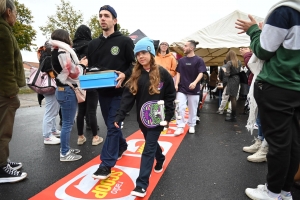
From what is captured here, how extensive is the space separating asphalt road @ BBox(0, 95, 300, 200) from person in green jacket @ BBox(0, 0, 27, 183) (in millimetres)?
239

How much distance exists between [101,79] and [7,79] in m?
1.02

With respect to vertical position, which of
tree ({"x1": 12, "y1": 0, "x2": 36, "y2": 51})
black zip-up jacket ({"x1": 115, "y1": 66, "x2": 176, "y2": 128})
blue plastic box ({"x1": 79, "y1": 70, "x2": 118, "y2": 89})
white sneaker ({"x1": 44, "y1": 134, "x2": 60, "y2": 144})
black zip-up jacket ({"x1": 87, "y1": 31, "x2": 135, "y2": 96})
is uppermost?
tree ({"x1": 12, "y1": 0, "x2": 36, "y2": 51})

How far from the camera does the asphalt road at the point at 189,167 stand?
7.60 ft

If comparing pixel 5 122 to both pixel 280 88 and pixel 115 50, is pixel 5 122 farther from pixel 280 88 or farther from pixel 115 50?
pixel 280 88

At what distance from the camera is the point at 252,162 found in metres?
3.12

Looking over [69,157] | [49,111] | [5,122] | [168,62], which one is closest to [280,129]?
[69,157]

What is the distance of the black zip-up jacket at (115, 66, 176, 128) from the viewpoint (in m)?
2.38

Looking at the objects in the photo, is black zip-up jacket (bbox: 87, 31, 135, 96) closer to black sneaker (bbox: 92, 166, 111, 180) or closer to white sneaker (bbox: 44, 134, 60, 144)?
black sneaker (bbox: 92, 166, 111, 180)

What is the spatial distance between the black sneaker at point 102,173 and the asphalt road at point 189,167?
56 cm

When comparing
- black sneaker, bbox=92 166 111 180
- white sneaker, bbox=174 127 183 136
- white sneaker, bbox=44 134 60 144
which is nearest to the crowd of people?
black sneaker, bbox=92 166 111 180

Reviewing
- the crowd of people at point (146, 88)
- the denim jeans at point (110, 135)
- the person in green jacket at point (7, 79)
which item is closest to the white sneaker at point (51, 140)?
the crowd of people at point (146, 88)

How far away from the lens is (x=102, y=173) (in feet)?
8.14

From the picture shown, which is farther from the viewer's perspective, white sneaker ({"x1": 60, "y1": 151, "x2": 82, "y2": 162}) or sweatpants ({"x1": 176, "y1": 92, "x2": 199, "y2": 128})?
sweatpants ({"x1": 176, "y1": 92, "x2": 199, "y2": 128})

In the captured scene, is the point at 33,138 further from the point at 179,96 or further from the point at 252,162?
the point at 252,162
